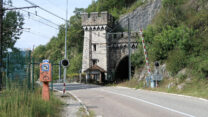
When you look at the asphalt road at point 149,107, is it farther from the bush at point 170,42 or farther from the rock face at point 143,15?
the rock face at point 143,15

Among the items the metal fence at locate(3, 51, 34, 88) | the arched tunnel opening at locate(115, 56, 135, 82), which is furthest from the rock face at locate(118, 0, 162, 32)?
the metal fence at locate(3, 51, 34, 88)

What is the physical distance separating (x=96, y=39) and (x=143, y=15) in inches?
311

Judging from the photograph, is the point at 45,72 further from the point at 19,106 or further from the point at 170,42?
the point at 170,42

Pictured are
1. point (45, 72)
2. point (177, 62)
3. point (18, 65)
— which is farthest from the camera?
point (177, 62)

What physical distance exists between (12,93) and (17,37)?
24108 millimetres

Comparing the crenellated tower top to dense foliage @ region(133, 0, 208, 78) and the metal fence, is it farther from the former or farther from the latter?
the metal fence

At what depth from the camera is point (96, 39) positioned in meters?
34.4

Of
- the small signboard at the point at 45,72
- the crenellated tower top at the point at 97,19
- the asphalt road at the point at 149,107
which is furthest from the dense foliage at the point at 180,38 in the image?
the crenellated tower top at the point at 97,19

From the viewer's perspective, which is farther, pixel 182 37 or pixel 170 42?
pixel 170 42

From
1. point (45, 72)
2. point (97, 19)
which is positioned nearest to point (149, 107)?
point (45, 72)

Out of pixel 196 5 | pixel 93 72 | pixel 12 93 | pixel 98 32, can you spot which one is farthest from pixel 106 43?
pixel 12 93

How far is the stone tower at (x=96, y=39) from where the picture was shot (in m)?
33.9

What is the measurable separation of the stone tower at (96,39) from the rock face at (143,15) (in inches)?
146

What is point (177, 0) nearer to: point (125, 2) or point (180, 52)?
point (180, 52)
